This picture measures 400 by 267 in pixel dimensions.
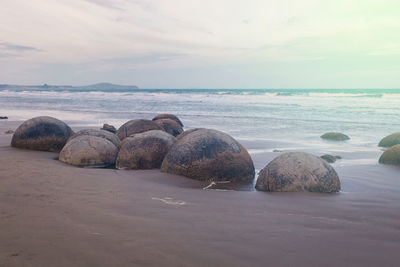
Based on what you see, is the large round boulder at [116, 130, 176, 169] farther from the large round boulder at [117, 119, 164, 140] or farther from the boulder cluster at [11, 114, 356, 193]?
the large round boulder at [117, 119, 164, 140]

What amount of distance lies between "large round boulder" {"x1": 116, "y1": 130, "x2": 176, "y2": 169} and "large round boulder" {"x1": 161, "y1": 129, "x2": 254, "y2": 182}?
2.16 feet

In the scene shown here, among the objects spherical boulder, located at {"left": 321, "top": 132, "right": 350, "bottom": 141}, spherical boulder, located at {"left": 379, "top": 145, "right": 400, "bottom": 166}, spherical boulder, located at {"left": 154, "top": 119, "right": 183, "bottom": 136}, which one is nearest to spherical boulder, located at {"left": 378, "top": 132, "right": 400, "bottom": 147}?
spherical boulder, located at {"left": 321, "top": 132, "right": 350, "bottom": 141}

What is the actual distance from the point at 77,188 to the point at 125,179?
103 centimetres

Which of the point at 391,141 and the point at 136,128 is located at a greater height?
the point at 136,128

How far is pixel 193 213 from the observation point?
425 centimetres

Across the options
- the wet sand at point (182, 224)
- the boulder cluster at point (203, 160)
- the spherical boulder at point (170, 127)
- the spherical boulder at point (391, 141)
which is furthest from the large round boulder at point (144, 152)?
the spherical boulder at point (391, 141)

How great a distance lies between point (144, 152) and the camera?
725cm

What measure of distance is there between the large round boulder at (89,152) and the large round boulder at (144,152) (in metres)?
0.42

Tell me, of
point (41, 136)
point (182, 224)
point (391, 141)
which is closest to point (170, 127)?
point (41, 136)

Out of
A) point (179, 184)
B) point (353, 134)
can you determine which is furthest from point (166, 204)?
point (353, 134)

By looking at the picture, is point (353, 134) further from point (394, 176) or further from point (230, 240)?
point (230, 240)

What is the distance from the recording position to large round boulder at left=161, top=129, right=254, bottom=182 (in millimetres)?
6270

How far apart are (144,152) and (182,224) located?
3611mm

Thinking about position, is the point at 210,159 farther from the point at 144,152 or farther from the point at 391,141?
the point at 391,141
